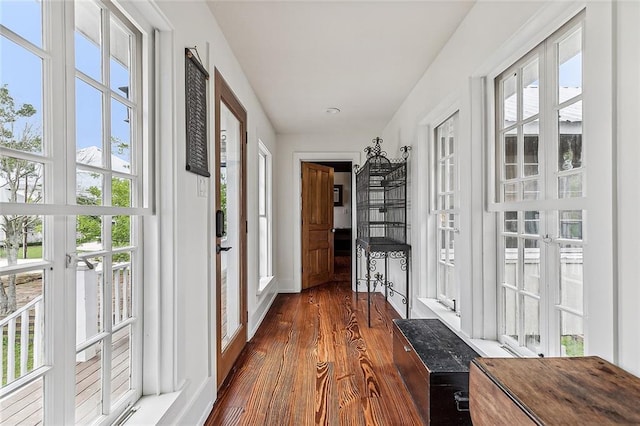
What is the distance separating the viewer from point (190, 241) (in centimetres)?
172

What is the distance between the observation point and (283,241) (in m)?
5.10

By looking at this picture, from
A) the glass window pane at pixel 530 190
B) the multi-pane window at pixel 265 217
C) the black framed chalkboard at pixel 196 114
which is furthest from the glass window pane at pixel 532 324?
the multi-pane window at pixel 265 217

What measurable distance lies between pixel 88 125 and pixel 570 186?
6.15ft

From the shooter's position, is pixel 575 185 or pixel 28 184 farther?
pixel 575 185

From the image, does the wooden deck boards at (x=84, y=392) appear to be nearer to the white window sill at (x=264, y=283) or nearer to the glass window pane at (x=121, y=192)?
the glass window pane at (x=121, y=192)

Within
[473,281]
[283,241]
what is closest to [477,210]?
[473,281]

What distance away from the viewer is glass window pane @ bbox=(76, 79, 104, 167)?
3.61 ft

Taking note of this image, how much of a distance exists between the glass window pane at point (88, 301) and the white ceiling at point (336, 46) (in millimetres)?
1616

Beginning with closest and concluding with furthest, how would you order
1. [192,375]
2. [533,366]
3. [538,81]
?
[533,366]
[538,81]
[192,375]

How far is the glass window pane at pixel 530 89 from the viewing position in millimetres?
1646

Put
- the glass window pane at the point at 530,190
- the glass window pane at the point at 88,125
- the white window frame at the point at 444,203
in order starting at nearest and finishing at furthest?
the glass window pane at the point at 88,125 → the glass window pane at the point at 530,190 → the white window frame at the point at 444,203

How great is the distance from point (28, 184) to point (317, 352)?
2397 mm

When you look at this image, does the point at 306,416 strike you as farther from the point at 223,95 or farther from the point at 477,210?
the point at 223,95

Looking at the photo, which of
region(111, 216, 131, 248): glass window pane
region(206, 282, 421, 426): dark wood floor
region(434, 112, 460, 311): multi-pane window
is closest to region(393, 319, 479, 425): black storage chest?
region(206, 282, 421, 426): dark wood floor
